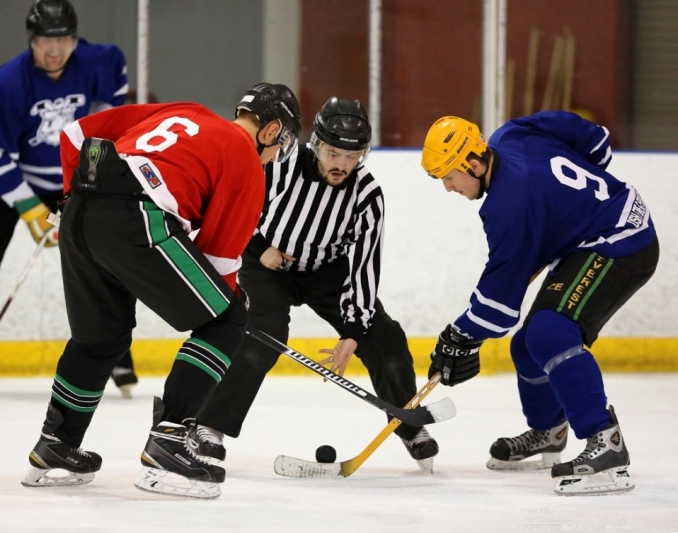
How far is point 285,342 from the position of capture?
3.19 meters

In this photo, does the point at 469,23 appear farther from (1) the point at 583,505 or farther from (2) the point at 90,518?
(2) the point at 90,518

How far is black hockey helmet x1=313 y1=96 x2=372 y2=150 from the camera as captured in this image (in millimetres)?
2965

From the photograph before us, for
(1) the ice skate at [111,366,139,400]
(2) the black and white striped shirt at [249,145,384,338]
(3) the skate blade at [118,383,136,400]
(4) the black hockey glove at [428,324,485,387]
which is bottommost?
(3) the skate blade at [118,383,136,400]

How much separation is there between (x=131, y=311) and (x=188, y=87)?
276cm

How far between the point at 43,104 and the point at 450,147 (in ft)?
7.04

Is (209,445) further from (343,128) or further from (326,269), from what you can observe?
(343,128)

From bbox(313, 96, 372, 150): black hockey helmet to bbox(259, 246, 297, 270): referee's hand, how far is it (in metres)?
0.39

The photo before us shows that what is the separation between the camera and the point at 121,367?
14.4 ft

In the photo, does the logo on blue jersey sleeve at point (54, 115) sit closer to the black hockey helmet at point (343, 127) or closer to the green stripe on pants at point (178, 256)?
the black hockey helmet at point (343, 127)

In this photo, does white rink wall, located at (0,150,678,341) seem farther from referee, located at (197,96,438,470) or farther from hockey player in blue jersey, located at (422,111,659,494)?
hockey player in blue jersey, located at (422,111,659,494)

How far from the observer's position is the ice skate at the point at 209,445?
294cm

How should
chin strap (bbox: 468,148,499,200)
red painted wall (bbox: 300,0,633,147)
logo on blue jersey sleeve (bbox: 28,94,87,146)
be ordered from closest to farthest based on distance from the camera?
chin strap (bbox: 468,148,499,200) → logo on blue jersey sleeve (bbox: 28,94,87,146) → red painted wall (bbox: 300,0,633,147)

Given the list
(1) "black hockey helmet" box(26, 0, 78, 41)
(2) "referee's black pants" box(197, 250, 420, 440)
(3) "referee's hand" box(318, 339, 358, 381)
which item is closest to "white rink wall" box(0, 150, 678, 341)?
(1) "black hockey helmet" box(26, 0, 78, 41)

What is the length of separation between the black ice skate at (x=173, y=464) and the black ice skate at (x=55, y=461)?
229 millimetres
